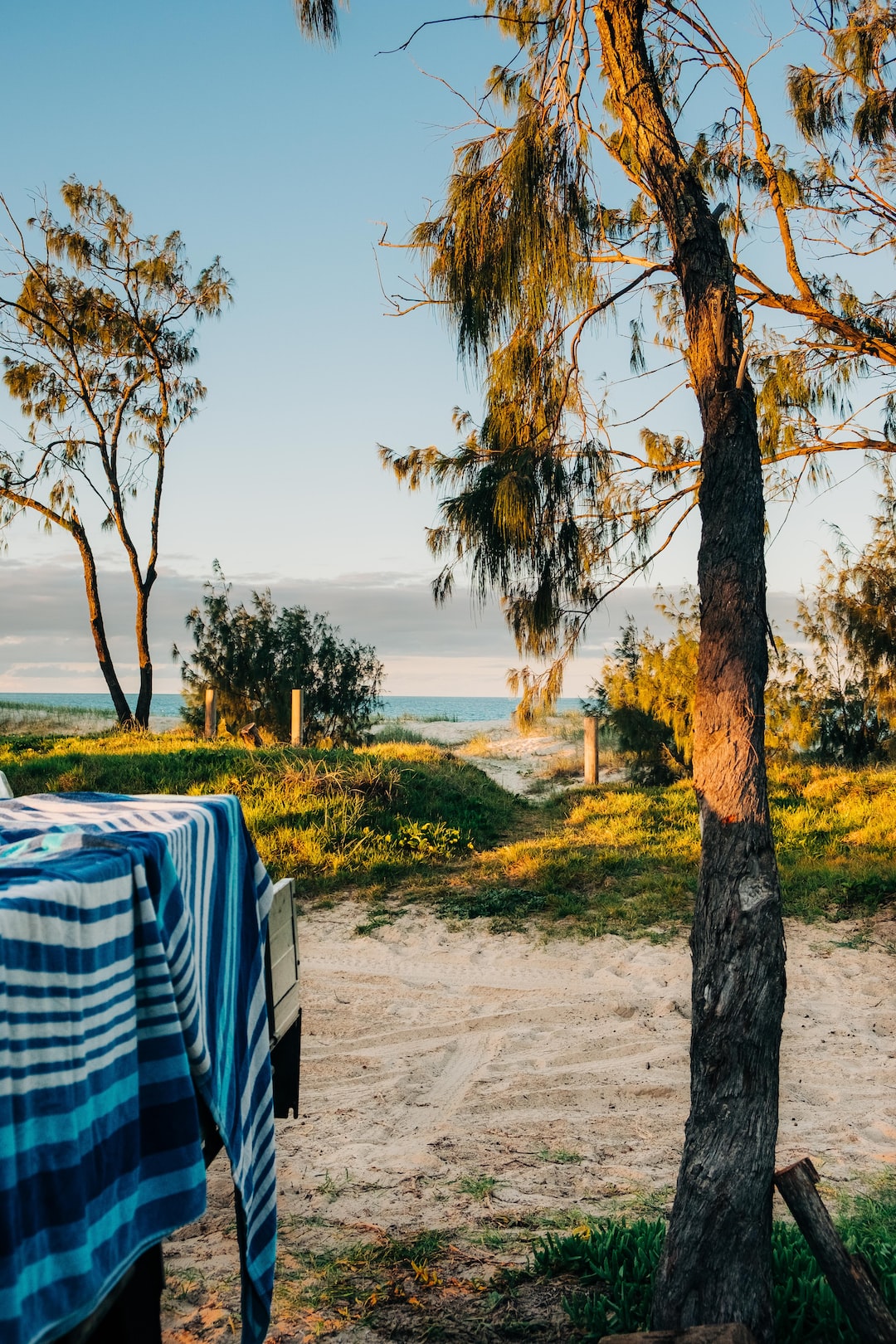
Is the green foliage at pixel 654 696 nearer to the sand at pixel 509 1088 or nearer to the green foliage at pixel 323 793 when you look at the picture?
the green foliage at pixel 323 793

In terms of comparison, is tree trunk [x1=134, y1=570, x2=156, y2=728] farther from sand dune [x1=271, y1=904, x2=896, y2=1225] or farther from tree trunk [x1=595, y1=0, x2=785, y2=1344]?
tree trunk [x1=595, y1=0, x2=785, y2=1344]

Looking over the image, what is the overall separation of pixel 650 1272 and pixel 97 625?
17623 mm

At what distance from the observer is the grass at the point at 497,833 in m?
7.73

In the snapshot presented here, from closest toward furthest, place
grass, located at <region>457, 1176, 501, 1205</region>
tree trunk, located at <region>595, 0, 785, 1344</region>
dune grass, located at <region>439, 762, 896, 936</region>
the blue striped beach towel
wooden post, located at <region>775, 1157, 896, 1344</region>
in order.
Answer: the blue striped beach towel → wooden post, located at <region>775, 1157, 896, 1344</region> → tree trunk, located at <region>595, 0, 785, 1344</region> → grass, located at <region>457, 1176, 501, 1205</region> → dune grass, located at <region>439, 762, 896, 936</region>

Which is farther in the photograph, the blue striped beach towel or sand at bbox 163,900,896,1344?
sand at bbox 163,900,896,1344

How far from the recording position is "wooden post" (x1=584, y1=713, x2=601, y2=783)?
14344 mm

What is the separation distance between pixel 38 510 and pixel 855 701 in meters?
15.2

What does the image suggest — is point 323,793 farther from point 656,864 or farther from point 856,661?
point 856,661

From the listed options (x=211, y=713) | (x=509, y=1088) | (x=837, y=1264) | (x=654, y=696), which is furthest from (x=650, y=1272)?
(x=211, y=713)

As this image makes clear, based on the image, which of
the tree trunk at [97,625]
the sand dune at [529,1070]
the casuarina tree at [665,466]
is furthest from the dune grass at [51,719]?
the casuarina tree at [665,466]

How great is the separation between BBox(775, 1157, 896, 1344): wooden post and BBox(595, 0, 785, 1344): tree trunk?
0.33 feet

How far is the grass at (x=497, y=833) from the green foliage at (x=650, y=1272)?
12.5 ft

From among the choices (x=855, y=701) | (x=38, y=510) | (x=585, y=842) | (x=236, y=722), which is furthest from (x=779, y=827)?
(x=38, y=510)

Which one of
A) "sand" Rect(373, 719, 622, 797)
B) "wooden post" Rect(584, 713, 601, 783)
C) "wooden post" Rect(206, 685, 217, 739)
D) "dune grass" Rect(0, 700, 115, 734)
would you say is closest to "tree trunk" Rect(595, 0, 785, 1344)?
"sand" Rect(373, 719, 622, 797)
